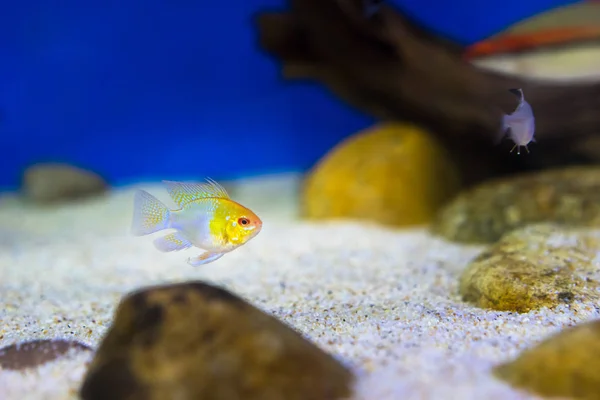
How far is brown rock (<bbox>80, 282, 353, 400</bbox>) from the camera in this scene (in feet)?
5.86

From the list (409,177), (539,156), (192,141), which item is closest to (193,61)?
(192,141)

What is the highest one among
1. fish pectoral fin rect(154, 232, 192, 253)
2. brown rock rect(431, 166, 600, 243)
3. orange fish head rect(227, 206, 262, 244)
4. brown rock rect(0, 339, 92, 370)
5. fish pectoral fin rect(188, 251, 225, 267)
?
brown rock rect(431, 166, 600, 243)

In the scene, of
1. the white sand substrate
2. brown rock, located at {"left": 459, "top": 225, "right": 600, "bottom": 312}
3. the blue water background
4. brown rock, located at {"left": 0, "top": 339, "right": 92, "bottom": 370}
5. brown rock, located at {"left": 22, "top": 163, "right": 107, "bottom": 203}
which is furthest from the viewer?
brown rock, located at {"left": 22, "top": 163, "right": 107, "bottom": 203}

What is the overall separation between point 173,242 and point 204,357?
0.78 metres

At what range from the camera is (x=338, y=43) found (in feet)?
20.3

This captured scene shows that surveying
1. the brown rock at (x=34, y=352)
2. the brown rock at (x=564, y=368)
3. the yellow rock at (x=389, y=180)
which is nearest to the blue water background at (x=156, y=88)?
the yellow rock at (x=389, y=180)

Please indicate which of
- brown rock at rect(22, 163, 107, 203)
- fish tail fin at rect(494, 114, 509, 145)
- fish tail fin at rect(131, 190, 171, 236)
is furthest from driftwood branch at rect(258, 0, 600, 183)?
brown rock at rect(22, 163, 107, 203)

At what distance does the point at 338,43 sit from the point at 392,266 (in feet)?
9.76

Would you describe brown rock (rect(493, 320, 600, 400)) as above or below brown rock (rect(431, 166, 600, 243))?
below

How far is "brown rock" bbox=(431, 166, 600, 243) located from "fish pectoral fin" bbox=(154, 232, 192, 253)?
12.1 feet

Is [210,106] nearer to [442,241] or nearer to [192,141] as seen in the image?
[192,141]

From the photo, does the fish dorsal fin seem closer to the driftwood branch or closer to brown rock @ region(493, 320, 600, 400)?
brown rock @ region(493, 320, 600, 400)

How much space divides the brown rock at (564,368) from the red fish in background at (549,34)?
162 inches

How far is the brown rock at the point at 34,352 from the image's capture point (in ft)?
7.47
